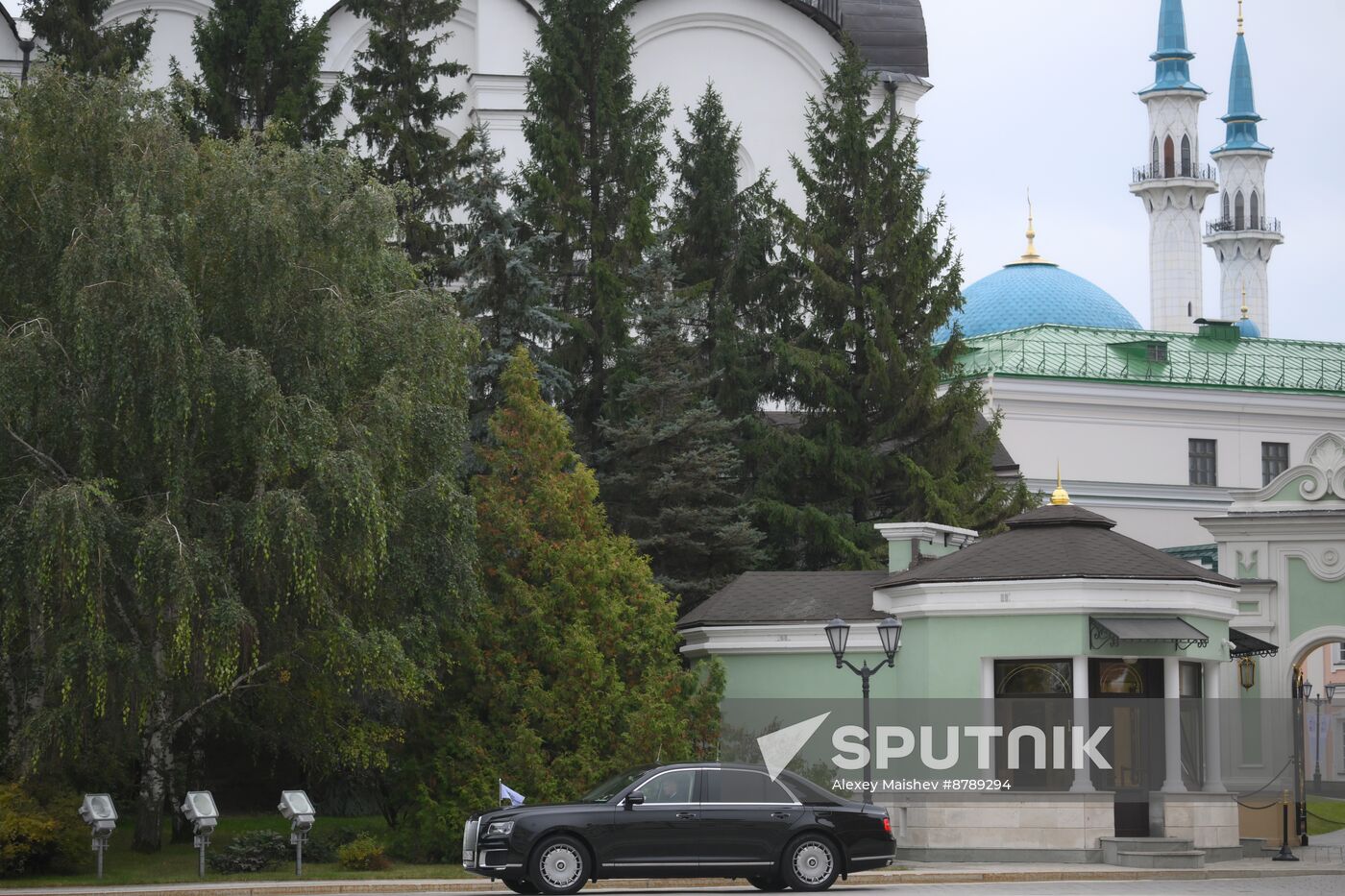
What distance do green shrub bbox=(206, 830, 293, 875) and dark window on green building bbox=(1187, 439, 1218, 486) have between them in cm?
3357

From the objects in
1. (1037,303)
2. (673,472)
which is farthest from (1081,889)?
(1037,303)

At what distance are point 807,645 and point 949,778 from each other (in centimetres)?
349

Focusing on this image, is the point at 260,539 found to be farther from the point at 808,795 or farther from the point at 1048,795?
the point at 1048,795

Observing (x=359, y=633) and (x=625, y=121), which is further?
(x=625, y=121)

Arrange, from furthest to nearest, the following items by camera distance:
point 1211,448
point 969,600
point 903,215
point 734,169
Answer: point 1211,448
point 734,169
point 903,215
point 969,600

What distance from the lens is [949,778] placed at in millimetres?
32062

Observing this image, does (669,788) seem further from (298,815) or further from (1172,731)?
(1172,731)

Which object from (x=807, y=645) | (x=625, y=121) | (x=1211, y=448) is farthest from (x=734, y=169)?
(x=807, y=645)

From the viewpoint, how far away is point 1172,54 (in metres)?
92.7

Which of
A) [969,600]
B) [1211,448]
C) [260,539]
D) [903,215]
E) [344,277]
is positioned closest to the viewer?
[260,539]

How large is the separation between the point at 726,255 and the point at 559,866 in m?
27.8

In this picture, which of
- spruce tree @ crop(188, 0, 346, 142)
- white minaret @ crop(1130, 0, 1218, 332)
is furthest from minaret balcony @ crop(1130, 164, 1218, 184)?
spruce tree @ crop(188, 0, 346, 142)

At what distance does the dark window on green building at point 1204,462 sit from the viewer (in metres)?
55.7

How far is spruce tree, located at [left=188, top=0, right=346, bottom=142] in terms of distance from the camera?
42.4 m
